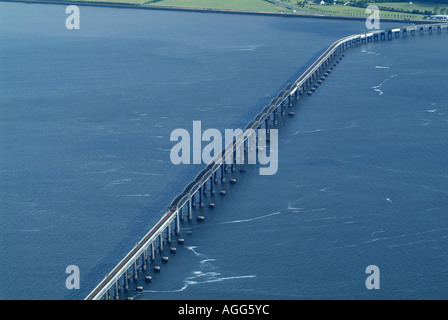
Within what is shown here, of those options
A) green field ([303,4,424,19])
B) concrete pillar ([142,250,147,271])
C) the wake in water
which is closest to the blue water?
the wake in water

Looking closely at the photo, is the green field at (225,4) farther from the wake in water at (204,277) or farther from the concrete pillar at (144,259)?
the wake in water at (204,277)

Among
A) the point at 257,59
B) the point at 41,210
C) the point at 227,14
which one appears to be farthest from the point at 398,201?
the point at 227,14

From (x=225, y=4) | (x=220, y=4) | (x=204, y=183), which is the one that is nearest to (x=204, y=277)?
(x=204, y=183)

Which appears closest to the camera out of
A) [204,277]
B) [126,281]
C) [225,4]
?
[126,281]

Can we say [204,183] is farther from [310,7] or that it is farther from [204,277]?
[310,7]

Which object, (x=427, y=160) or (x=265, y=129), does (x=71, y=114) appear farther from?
(x=427, y=160)

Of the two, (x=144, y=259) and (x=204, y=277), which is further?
(x=144, y=259)

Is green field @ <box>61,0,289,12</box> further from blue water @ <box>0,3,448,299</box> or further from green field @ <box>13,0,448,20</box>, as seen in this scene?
blue water @ <box>0,3,448,299</box>
